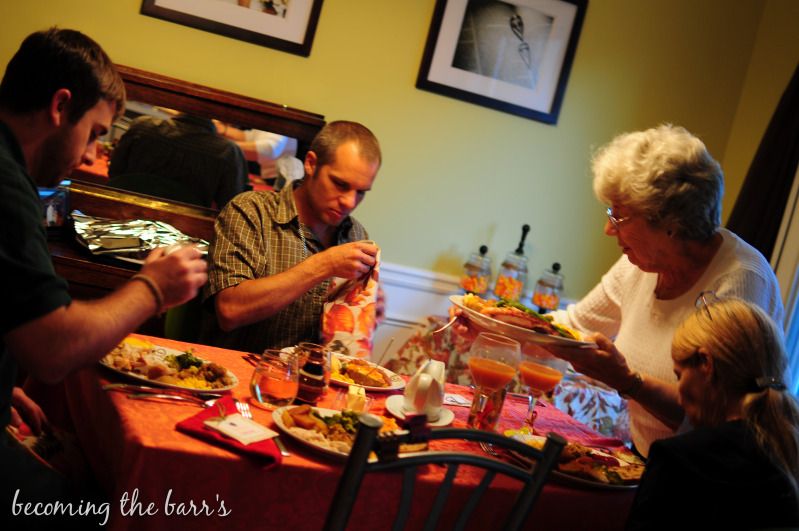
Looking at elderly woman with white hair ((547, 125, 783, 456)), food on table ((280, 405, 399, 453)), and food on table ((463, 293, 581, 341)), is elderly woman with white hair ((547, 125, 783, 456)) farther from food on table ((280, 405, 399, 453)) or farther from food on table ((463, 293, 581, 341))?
food on table ((280, 405, 399, 453))

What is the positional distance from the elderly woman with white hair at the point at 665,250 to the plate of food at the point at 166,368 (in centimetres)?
93

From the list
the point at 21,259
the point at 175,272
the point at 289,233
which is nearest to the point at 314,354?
the point at 175,272

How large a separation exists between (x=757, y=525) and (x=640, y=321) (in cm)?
110

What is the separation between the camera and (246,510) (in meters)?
1.32

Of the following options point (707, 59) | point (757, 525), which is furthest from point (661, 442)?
point (707, 59)

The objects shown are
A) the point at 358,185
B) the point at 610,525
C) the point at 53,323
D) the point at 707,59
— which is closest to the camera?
the point at 53,323

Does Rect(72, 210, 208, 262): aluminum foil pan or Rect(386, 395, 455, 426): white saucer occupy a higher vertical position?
Rect(72, 210, 208, 262): aluminum foil pan

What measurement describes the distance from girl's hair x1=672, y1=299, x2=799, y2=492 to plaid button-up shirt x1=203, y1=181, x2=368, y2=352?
1177 mm

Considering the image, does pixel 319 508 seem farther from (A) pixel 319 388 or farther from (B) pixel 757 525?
(B) pixel 757 525

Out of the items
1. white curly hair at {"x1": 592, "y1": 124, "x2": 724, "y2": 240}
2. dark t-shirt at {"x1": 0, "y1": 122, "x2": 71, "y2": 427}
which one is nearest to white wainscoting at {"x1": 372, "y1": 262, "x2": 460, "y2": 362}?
white curly hair at {"x1": 592, "y1": 124, "x2": 724, "y2": 240}

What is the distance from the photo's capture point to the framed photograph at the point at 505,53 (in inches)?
141

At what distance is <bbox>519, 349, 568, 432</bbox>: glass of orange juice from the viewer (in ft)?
6.11

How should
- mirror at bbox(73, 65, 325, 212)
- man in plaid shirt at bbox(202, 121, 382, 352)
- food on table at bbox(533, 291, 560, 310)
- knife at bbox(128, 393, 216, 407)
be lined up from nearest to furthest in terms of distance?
knife at bbox(128, 393, 216, 407)
man in plaid shirt at bbox(202, 121, 382, 352)
mirror at bbox(73, 65, 325, 212)
food on table at bbox(533, 291, 560, 310)

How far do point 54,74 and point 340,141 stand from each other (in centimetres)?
114
